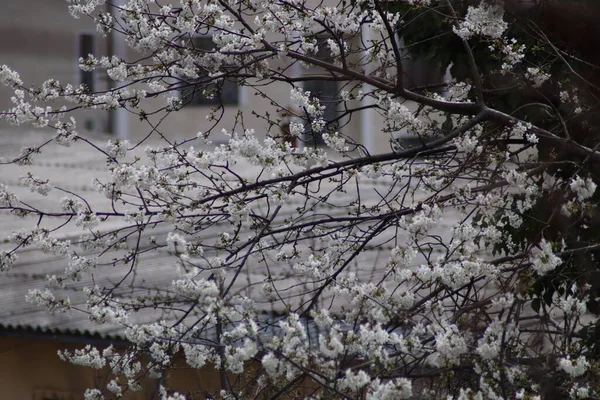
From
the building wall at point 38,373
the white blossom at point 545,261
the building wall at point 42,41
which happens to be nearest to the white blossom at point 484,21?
the white blossom at point 545,261

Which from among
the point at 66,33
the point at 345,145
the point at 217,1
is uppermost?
the point at 66,33

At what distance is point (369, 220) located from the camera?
4.34m

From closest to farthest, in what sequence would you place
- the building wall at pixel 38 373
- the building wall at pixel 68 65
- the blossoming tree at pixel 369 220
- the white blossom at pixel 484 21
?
the blossoming tree at pixel 369 220 → the white blossom at pixel 484 21 → the building wall at pixel 38 373 → the building wall at pixel 68 65

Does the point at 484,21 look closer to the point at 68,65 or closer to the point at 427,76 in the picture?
the point at 427,76

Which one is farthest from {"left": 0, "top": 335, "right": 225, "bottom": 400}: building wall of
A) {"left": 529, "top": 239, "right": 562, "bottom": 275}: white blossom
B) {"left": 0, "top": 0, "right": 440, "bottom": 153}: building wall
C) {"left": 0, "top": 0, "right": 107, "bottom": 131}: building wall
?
{"left": 0, "top": 0, "right": 107, "bottom": 131}: building wall

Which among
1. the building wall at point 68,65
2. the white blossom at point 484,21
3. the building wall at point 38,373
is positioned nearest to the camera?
the white blossom at point 484,21

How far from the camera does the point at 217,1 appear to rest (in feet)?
14.2

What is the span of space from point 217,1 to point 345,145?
93cm

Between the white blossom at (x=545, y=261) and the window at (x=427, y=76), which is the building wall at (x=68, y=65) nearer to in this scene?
the window at (x=427, y=76)

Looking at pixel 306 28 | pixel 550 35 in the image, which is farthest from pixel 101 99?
pixel 550 35

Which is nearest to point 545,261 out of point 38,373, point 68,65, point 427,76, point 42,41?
point 427,76

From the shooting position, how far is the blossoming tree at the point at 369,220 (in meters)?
3.22

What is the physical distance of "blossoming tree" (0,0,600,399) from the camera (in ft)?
10.6

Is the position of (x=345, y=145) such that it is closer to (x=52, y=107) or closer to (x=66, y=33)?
(x=52, y=107)
